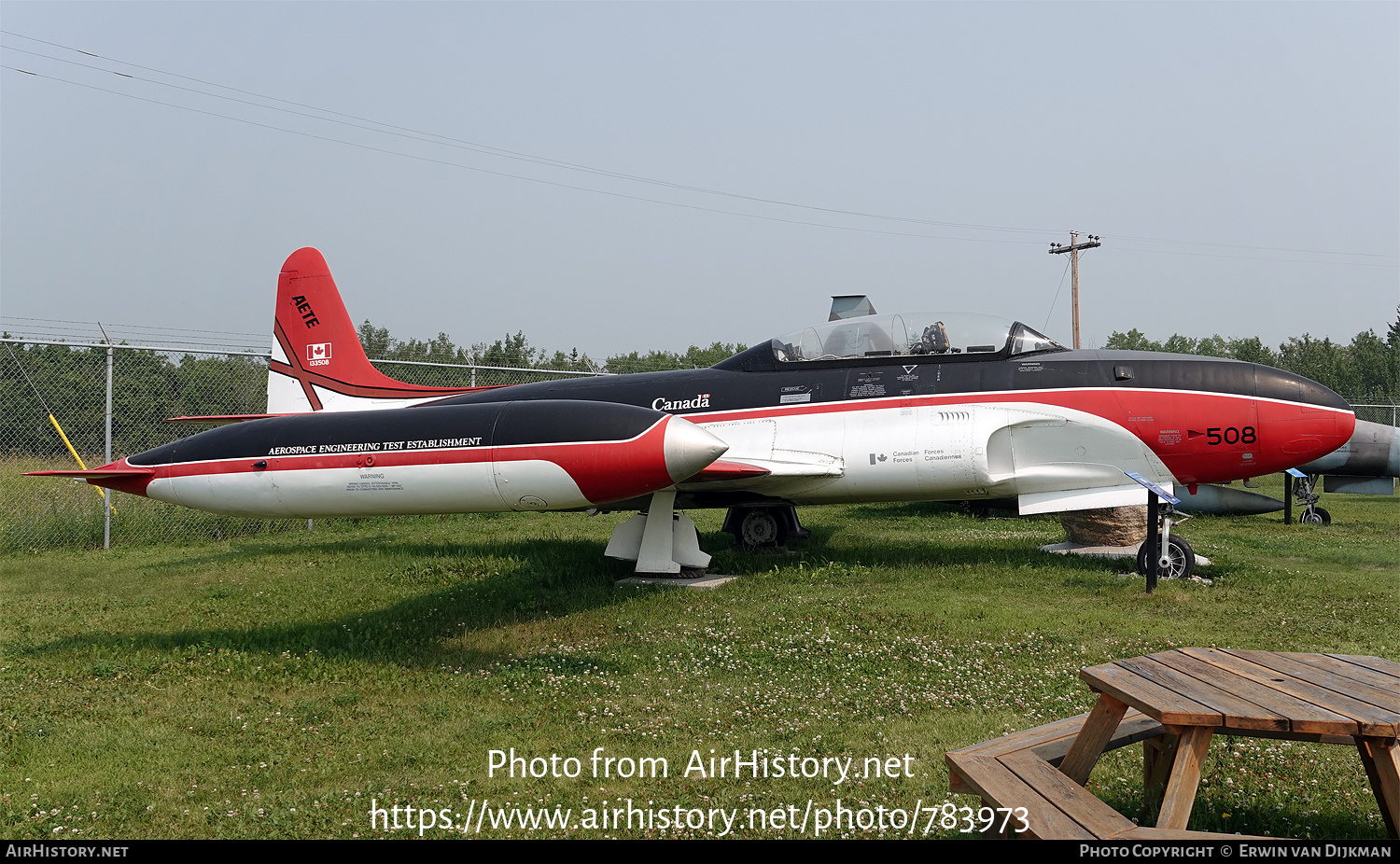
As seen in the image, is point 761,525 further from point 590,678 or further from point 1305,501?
point 1305,501

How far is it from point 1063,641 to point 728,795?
11.3 feet

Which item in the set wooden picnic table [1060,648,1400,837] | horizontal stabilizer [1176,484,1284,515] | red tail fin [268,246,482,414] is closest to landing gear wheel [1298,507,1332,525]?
horizontal stabilizer [1176,484,1284,515]

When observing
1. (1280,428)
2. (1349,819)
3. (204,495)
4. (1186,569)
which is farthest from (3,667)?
(1280,428)

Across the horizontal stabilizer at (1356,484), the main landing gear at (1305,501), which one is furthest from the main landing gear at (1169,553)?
the horizontal stabilizer at (1356,484)

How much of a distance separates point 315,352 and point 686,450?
26.5 feet

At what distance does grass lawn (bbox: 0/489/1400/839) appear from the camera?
4.29 metres

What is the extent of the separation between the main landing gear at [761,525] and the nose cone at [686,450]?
424cm

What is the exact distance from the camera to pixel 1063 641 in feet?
21.9

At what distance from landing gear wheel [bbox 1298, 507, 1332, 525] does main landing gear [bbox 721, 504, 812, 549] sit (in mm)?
9268

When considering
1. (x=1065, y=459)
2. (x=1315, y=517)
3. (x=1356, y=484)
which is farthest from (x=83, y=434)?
(x=1356, y=484)

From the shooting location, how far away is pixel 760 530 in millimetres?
11312

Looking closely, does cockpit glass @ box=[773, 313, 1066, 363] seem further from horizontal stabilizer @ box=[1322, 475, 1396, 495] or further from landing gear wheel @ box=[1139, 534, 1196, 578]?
horizontal stabilizer @ box=[1322, 475, 1396, 495]

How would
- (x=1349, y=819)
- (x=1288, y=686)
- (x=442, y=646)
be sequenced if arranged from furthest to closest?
(x=442, y=646), (x=1349, y=819), (x=1288, y=686)
